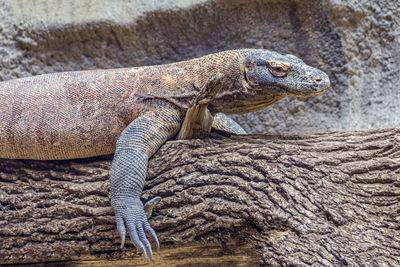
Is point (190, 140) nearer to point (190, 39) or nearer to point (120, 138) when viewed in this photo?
point (120, 138)

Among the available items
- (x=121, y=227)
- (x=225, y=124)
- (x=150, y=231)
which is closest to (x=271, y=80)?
(x=225, y=124)

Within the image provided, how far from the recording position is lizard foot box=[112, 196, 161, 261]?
271 cm

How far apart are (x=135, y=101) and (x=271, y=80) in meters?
1.14

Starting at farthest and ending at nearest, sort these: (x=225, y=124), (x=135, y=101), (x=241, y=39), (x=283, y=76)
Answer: (x=241, y=39) < (x=225, y=124) < (x=135, y=101) < (x=283, y=76)

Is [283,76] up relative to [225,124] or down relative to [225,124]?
up

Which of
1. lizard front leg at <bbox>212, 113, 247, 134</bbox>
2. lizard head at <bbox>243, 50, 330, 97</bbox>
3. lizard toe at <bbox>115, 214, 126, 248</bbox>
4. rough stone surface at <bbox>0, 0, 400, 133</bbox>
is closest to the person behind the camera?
lizard toe at <bbox>115, 214, 126, 248</bbox>

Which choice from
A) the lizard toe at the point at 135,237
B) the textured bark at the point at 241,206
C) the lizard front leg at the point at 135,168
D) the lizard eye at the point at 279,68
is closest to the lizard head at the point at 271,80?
the lizard eye at the point at 279,68

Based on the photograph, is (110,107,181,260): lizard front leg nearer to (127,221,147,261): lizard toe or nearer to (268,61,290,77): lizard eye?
(127,221,147,261): lizard toe

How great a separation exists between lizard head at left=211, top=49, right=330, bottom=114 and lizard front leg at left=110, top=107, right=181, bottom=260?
64 centimetres

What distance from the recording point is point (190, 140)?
3201mm

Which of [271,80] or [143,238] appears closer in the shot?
[143,238]

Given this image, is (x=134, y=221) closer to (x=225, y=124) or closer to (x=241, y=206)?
(x=241, y=206)

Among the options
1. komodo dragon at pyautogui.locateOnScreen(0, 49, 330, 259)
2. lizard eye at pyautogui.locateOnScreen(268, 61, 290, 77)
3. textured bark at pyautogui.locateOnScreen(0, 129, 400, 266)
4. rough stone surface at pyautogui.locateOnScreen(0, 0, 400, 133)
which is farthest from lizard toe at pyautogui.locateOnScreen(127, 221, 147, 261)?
rough stone surface at pyautogui.locateOnScreen(0, 0, 400, 133)

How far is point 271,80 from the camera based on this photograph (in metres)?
3.11
